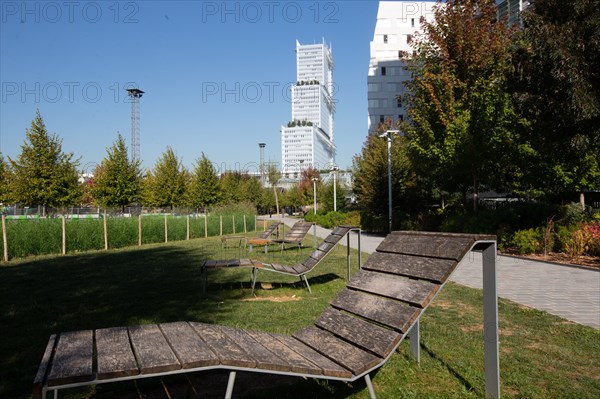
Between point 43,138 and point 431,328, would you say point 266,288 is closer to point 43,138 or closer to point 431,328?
point 431,328

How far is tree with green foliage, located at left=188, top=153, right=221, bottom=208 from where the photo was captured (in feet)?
131

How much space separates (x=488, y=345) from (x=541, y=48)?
956 cm

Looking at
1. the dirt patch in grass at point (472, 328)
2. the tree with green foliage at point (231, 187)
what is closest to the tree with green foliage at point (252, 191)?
the tree with green foliage at point (231, 187)

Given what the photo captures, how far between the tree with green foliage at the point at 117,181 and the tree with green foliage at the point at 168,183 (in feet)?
16.0

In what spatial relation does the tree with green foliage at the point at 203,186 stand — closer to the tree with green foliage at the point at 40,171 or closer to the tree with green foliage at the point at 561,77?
the tree with green foliage at the point at 40,171

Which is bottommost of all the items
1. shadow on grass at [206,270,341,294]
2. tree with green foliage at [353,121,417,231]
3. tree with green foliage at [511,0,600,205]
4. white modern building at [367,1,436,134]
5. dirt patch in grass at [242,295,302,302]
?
shadow on grass at [206,270,341,294]

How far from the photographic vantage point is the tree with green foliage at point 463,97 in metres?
14.9

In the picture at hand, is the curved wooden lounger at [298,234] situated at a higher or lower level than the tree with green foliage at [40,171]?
lower

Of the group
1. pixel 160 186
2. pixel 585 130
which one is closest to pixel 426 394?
pixel 585 130

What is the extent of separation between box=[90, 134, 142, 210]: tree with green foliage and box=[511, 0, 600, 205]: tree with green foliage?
91.1 ft

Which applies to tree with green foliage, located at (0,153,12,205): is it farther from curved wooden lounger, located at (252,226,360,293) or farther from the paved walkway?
the paved walkway

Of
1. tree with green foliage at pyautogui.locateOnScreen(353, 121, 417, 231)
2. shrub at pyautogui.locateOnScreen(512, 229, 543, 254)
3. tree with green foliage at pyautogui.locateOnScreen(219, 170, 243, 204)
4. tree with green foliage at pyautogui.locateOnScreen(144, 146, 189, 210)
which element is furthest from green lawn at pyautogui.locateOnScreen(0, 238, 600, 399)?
tree with green foliage at pyautogui.locateOnScreen(219, 170, 243, 204)

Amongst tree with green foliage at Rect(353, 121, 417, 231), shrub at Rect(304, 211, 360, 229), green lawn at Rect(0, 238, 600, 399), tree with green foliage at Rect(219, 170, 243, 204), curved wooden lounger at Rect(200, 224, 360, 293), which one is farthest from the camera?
tree with green foliage at Rect(219, 170, 243, 204)

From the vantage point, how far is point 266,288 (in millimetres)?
8039
